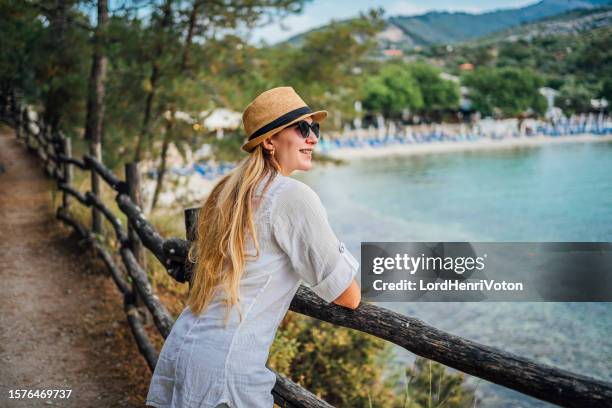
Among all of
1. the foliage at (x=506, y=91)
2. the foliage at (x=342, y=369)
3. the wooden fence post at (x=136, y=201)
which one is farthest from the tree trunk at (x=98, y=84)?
the foliage at (x=506, y=91)

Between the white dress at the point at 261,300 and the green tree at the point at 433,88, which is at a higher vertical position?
the green tree at the point at 433,88

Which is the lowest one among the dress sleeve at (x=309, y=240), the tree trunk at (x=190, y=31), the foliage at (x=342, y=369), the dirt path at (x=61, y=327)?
the foliage at (x=342, y=369)

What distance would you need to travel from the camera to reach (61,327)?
4.76 metres

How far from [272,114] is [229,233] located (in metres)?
0.35

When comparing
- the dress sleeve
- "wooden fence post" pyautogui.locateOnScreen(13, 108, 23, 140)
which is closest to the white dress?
the dress sleeve

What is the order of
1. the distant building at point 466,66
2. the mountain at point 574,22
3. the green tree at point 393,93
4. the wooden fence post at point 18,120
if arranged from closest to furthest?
the wooden fence post at point 18,120, the mountain at point 574,22, the green tree at point 393,93, the distant building at point 466,66

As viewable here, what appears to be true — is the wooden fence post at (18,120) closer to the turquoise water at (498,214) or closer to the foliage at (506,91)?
the turquoise water at (498,214)

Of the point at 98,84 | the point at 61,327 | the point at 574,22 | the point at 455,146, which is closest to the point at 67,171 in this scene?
the point at 98,84

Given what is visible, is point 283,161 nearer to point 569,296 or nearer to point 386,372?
point 386,372

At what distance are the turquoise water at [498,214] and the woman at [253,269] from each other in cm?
531

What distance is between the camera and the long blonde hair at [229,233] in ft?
5.39

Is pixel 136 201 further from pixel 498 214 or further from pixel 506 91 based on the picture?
pixel 506 91

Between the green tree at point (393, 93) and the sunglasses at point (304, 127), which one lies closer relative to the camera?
the sunglasses at point (304, 127)

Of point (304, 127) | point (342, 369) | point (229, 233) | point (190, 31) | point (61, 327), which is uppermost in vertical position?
point (190, 31)
